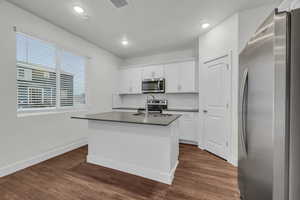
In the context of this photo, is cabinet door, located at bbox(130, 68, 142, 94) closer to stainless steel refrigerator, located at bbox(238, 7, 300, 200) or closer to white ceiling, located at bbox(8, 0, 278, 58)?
white ceiling, located at bbox(8, 0, 278, 58)

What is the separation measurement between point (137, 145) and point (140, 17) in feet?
7.67

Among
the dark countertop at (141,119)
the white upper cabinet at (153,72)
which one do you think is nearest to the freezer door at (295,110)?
the dark countertop at (141,119)

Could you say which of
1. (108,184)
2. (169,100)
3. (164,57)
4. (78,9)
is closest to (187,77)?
(169,100)

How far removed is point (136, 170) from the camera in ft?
6.78

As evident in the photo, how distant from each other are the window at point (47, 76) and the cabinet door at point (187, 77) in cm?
273

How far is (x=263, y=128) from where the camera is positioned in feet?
2.57

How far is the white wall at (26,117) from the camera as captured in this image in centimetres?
202

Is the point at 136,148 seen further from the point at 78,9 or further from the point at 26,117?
the point at 78,9

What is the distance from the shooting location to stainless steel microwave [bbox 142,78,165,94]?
3979 millimetres

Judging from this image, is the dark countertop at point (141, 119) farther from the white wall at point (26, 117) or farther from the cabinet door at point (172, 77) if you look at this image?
the cabinet door at point (172, 77)

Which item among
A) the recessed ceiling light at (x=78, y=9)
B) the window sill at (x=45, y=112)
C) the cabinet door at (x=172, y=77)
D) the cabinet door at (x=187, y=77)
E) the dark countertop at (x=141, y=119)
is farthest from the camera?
the cabinet door at (x=172, y=77)

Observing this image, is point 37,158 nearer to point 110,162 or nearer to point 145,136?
point 110,162

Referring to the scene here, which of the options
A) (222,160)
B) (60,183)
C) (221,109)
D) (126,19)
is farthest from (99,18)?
(222,160)

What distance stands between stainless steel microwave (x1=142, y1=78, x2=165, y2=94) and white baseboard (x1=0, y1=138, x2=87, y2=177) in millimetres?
2290
